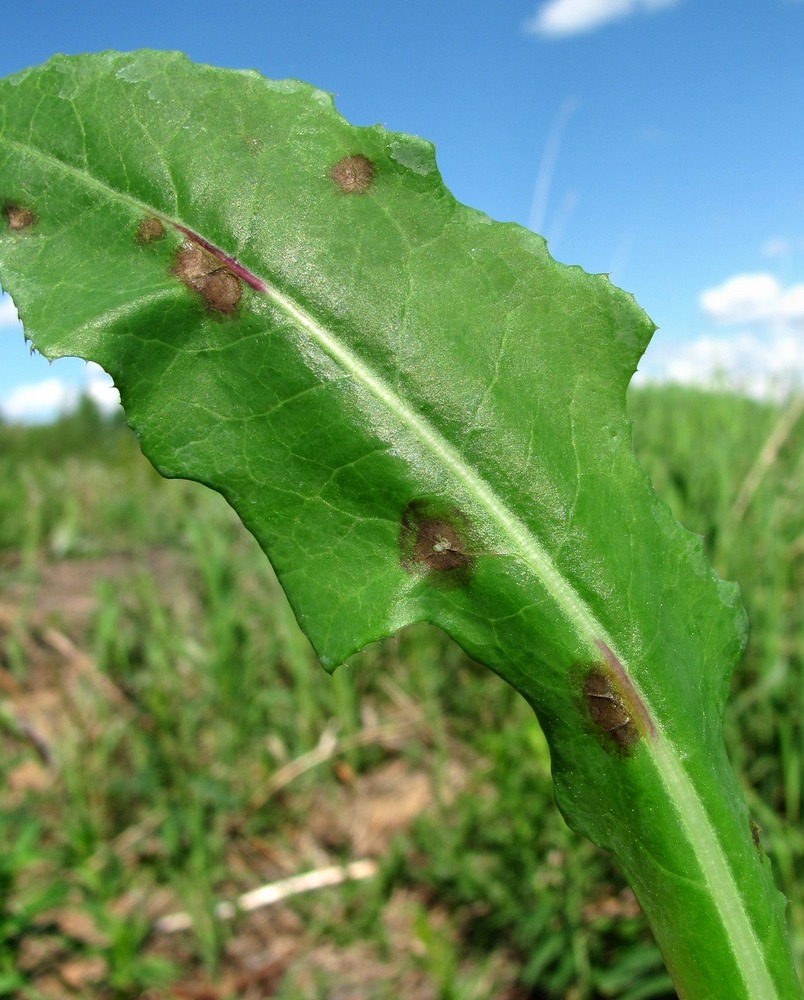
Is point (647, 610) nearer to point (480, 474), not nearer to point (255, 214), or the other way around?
point (480, 474)

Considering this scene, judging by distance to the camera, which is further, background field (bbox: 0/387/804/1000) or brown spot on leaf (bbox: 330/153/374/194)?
background field (bbox: 0/387/804/1000)

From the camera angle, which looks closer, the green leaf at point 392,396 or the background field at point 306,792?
the green leaf at point 392,396

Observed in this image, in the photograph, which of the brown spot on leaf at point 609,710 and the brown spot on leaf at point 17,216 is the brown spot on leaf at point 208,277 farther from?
the brown spot on leaf at point 609,710

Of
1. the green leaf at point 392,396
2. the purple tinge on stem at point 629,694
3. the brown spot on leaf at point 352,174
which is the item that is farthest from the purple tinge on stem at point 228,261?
the purple tinge on stem at point 629,694

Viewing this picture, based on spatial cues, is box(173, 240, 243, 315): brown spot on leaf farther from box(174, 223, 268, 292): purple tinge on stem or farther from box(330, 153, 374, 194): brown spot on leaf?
box(330, 153, 374, 194): brown spot on leaf

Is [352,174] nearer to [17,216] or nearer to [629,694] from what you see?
[17,216]

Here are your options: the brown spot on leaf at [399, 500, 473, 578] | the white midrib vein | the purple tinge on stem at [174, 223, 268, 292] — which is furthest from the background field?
the purple tinge on stem at [174, 223, 268, 292]

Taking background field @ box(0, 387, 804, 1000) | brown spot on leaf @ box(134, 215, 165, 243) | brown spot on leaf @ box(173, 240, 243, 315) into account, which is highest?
brown spot on leaf @ box(134, 215, 165, 243)
